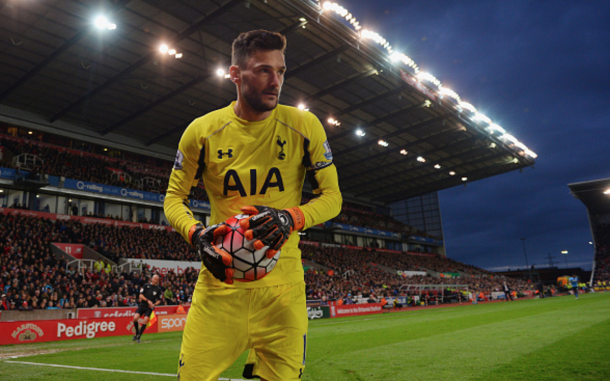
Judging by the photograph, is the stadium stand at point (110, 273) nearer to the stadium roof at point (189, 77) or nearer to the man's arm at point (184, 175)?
the stadium roof at point (189, 77)

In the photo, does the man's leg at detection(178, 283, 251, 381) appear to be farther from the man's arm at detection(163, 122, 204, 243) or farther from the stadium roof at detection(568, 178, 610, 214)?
the stadium roof at detection(568, 178, 610, 214)

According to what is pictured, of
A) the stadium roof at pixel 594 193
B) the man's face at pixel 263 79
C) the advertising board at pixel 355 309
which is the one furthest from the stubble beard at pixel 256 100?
Answer: the stadium roof at pixel 594 193

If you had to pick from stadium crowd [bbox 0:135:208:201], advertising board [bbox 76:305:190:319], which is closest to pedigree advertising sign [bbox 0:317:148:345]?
advertising board [bbox 76:305:190:319]

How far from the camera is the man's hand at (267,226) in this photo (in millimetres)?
2166

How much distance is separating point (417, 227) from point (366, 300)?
36.9m

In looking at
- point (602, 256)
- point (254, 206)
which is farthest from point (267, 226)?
point (602, 256)

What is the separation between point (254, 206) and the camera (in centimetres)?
228

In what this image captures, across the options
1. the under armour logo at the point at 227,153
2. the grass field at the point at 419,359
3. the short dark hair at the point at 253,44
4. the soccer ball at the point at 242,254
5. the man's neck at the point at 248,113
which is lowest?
the grass field at the point at 419,359

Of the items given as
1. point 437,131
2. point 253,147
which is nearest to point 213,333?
point 253,147

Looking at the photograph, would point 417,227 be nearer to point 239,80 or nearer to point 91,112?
point 91,112

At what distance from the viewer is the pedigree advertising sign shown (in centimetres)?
1226

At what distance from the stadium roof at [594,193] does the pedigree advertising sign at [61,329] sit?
55.4 meters

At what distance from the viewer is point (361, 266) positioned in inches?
1671

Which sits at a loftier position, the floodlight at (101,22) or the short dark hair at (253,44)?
the floodlight at (101,22)
